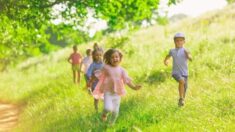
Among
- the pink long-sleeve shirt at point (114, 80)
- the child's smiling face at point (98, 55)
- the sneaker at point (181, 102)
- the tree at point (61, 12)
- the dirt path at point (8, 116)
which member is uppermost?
the tree at point (61, 12)

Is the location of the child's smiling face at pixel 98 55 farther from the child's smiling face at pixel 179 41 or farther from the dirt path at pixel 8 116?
the dirt path at pixel 8 116

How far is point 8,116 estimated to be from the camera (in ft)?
62.5

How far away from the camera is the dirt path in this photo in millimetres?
16166

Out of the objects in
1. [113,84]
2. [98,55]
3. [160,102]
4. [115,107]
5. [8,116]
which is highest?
[98,55]

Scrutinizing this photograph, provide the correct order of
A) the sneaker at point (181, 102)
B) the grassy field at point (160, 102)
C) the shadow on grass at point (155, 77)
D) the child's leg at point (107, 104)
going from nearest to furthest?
the grassy field at point (160, 102), the child's leg at point (107, 104), the sneaker at point (181, 102), the shadow on grass at point (155, 77)

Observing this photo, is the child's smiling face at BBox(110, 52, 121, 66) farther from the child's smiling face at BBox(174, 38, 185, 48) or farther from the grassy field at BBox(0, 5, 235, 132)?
the child's smiling face at BBox(174, 38, 185, 48)

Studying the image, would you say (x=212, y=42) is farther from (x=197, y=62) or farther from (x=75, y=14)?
(x=75, y=14)

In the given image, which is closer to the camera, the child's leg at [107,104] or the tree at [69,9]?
the child's leg at [107,104]

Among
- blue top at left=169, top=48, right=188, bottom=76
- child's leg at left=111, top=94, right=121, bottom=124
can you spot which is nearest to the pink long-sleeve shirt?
child's leg at left=111, top=94, right=121, bottom=124

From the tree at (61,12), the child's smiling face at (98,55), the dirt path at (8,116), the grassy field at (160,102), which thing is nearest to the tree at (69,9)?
the tree at (61,12)

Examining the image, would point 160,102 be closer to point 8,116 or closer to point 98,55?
point 98,55

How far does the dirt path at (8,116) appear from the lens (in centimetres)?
1617

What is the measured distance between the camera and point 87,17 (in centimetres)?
1700

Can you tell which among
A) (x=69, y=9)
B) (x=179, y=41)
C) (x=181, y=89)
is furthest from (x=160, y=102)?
(x=69, y=9)
